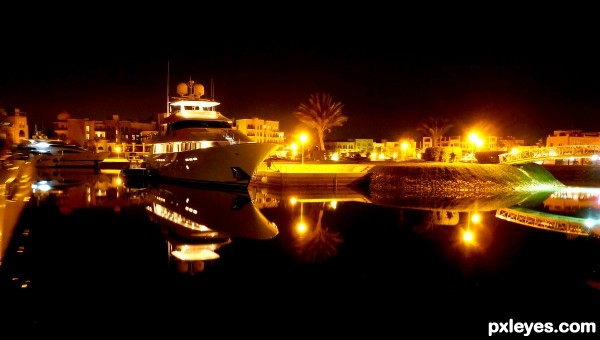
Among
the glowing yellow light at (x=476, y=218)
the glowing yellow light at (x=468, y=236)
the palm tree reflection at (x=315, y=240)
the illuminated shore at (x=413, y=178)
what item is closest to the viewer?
the palm tree reflection at (x=315, y=240)

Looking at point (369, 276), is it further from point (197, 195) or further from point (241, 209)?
point (197, 195)

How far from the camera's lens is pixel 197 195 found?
24.8m

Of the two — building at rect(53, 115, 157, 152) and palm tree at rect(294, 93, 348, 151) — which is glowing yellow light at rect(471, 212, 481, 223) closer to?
palm tree at rect(294, 93, 348, 151)

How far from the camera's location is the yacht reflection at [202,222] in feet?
38.2

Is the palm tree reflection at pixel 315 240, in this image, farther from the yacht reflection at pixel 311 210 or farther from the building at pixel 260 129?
the building at pixel 260 129

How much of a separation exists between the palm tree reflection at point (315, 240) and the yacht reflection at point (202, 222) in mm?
1075

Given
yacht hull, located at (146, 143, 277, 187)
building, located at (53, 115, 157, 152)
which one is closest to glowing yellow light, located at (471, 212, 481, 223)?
yacht hull, located at (146, 143, 277, 187)

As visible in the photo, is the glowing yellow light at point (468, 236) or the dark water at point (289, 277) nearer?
the dark water at point (289, 277)

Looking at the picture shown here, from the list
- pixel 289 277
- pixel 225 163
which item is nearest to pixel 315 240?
pixel 289 277

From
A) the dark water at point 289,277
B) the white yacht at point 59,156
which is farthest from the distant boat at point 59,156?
the dark water at point 289,277

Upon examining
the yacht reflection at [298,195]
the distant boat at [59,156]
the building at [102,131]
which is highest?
the building at [102,131]

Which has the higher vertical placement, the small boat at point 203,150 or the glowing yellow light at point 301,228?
the small boat at point 203,150

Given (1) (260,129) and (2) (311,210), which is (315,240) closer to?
(2) (311,210)

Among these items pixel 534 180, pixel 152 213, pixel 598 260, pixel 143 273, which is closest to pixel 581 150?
pixel 534 180
